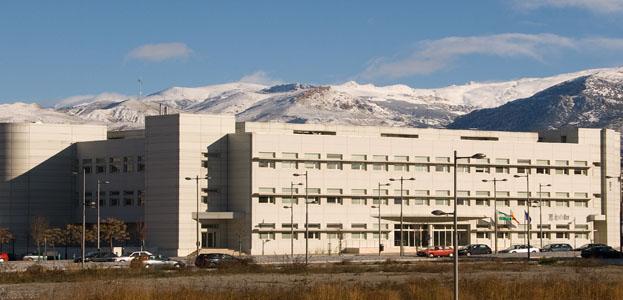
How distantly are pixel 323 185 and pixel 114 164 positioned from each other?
28.6 meters

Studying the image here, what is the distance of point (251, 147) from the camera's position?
521 feet

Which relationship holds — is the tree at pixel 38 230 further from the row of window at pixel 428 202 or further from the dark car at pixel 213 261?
the dark car at pixel 213 261

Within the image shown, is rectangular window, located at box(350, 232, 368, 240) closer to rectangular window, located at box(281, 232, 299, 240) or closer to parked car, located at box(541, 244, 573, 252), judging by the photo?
rectangular window, located at box(281, 232, 299, 240)

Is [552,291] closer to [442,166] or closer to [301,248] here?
[301,248]

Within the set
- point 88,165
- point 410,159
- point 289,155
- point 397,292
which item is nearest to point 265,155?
point 289,155

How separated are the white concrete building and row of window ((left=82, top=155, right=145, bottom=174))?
0.14 m

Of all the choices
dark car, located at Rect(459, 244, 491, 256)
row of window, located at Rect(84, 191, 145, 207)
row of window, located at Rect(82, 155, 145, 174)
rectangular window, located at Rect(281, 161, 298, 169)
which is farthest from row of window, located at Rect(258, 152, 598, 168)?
row of window, located at Rect(84, 191, 145, 207)

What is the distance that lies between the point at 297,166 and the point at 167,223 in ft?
60.0

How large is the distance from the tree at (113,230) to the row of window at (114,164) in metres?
8.24

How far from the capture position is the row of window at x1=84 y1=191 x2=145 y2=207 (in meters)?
164

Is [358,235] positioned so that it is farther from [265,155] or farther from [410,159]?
[265,155]

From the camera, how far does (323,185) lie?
533 ft

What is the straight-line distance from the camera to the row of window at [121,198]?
537 feet

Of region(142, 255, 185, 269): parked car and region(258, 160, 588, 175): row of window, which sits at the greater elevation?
region(258, 160, 588, 175): row of window
